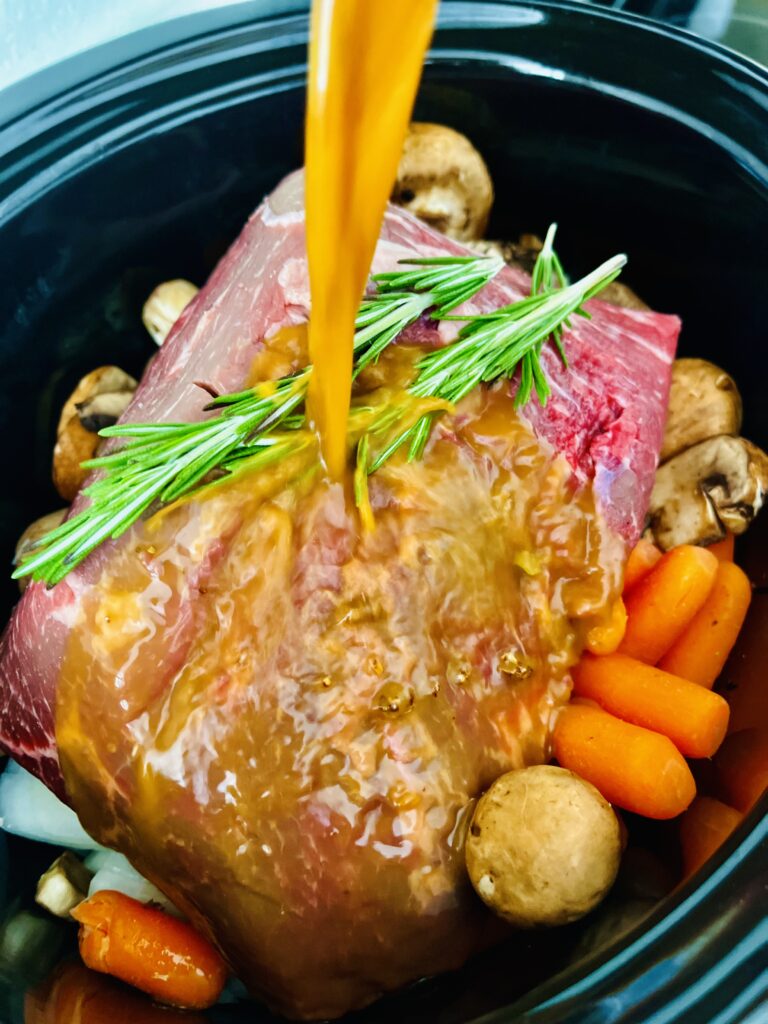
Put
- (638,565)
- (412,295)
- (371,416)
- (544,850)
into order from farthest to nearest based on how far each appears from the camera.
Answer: (638,565)
(412,295)
(371,416)
(544,850)

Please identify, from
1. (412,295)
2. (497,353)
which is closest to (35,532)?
(412,295)

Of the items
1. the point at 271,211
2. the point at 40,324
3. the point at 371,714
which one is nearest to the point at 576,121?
the point at 271,211

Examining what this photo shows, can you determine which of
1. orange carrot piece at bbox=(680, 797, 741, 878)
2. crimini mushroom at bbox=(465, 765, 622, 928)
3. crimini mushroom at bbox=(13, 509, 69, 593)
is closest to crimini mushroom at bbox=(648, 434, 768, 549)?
orange carrot piece at bbox=(680, 797, 741, 878)

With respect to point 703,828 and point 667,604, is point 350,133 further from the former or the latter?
point 703,828

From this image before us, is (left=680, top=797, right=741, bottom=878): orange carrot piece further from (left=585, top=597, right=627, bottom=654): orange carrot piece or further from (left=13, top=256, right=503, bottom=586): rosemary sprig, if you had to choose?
(left=13, top=256, right=503, bottom=586): rosemary sprig

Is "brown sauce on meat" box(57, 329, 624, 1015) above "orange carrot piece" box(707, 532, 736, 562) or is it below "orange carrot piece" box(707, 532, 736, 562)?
below

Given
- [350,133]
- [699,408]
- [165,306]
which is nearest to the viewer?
[350,133]
